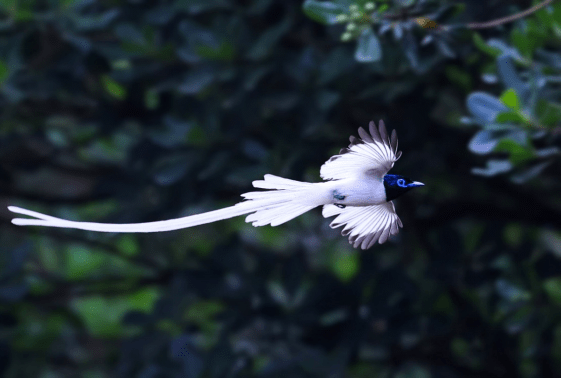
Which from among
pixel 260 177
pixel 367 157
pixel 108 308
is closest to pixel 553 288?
pixel 260 177

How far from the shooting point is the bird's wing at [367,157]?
657mm

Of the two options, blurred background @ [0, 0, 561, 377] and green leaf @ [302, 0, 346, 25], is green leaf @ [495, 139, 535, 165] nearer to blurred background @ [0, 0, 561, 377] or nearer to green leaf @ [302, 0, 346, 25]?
blurred background @ [0, 0, 561, 377]

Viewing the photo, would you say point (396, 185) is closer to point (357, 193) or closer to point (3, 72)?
point (357, 193)

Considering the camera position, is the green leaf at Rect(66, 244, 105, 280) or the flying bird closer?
the flying bird

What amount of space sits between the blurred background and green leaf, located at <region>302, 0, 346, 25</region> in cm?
37

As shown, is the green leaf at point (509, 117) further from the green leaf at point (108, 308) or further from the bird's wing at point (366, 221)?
the green leaf at point (108, 308)

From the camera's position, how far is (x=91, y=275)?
3062 mm

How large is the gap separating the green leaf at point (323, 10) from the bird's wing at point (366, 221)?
0.74m

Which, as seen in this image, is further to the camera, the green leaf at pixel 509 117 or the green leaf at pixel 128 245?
the green leaf at pixel 128 245

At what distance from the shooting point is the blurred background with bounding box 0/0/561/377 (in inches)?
77.9

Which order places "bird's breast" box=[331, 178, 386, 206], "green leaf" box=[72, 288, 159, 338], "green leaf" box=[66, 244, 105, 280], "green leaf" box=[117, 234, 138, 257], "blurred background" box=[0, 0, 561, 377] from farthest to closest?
"green leaf" box=[66, 244, 105, 280], "green leaf" box=[72, 288, 159, 338], "green leaf" box=[117, 234, 138, 257], "blurred background" box=[0, 0, 561, 377], "bird's breast" box=[331, 178, 386, 206]

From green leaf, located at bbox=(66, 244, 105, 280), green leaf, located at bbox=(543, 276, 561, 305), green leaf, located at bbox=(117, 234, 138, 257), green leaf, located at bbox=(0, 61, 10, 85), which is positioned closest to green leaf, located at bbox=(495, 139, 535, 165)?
green leaf, located at bbox=(543, 276, 561, 305)

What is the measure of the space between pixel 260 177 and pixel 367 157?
1.25 meters

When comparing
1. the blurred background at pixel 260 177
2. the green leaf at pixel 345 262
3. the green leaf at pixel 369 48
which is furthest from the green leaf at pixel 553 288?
the green leaf at pixel 369 48
